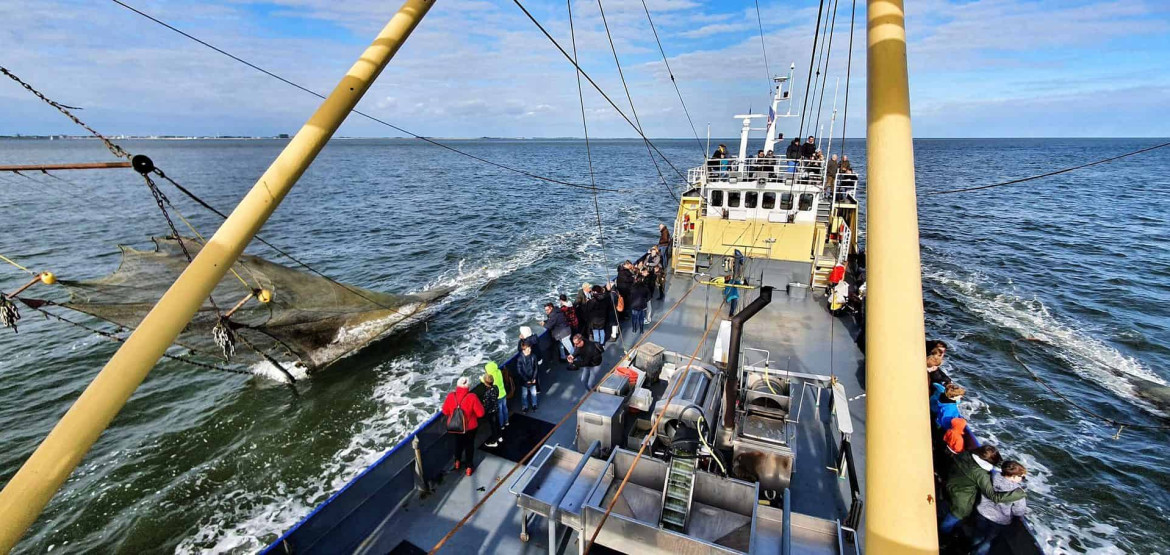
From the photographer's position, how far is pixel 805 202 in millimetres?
15000

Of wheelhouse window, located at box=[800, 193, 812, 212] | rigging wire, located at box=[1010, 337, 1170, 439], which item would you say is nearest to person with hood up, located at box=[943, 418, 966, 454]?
rigging wire, located at box=[1010, 337, 1170, 439]

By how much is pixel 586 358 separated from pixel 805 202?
9.54 metres

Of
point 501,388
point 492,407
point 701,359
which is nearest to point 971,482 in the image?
point 701,359

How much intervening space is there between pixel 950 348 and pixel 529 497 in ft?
54.6

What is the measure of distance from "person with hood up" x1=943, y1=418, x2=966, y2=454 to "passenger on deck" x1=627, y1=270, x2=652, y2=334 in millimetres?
6617

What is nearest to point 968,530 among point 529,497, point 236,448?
point 529,497

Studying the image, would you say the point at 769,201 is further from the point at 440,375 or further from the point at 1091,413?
the point at 440,375

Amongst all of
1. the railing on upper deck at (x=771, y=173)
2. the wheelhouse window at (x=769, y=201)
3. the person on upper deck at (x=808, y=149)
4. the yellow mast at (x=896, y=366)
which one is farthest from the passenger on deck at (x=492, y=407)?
the person on upper deck at (x=808, y=149)

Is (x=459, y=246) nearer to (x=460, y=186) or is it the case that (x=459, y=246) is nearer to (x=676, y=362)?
(x=676, y=362)

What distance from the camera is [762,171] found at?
15039mm

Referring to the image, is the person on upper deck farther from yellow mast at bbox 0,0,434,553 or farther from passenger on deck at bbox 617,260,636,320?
yellow mast at bbox 0,0,434,553

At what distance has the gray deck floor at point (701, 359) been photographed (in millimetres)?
6328

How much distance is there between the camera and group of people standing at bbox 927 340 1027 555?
5286 mm

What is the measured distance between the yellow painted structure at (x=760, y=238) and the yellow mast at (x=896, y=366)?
1419 cm
